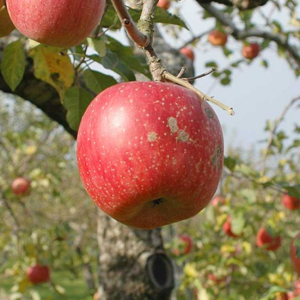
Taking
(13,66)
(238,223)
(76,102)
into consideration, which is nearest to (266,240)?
(238,223)

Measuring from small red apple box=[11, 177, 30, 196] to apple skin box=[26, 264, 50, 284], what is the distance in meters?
0.70

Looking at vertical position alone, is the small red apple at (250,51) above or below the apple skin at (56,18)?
below

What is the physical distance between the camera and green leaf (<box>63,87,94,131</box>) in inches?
48.1

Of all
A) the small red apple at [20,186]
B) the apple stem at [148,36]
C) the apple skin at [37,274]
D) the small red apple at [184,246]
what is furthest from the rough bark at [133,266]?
the small red apple at [20,186]

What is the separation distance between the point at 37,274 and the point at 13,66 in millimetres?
2481

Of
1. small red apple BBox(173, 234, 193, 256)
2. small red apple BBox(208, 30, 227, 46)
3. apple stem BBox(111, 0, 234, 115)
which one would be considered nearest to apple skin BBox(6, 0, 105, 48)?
apple stem BBox(111, 0, 234, 115)

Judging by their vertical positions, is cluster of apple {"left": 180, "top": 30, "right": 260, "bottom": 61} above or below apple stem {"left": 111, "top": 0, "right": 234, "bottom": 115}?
below

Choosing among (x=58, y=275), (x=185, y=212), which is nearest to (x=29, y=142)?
(x=185, y=212)

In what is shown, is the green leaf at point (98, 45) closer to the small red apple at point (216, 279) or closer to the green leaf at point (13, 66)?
the green leaf at point (13, 66)

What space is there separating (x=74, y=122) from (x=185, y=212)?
0.50 metres

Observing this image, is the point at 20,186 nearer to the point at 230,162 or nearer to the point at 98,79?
the point at 230,162

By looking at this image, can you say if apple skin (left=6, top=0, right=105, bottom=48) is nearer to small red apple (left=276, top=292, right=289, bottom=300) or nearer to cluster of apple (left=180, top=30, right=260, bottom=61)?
small red apple (left=276, top=292, right=289, bottom=300)

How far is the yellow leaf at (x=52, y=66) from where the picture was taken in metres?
1.23

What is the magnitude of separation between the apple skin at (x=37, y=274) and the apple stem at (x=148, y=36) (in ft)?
9.37
